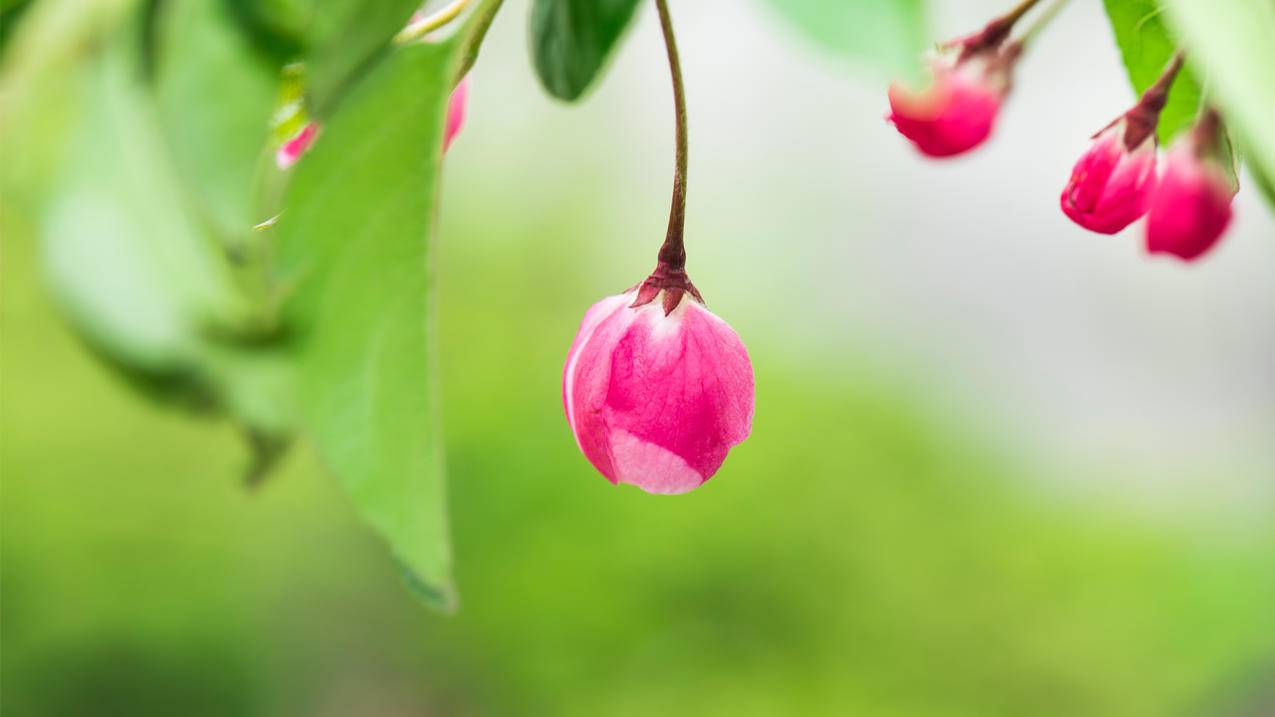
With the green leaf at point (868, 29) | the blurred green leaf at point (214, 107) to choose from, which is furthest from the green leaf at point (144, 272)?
the green leaf at point (868, 29)

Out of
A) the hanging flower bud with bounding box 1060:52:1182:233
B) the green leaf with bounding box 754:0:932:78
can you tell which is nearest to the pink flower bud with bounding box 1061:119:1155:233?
the hanging flower bud with bounding box 1060:52:1182:233

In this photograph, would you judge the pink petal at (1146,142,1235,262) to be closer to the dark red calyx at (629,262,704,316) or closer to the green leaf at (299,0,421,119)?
the dark red calyx at (629,262,704,316)

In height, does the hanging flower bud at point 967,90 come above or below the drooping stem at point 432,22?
below

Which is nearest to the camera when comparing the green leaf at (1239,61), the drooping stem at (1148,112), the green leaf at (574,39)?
the green leaf at (1239,61)

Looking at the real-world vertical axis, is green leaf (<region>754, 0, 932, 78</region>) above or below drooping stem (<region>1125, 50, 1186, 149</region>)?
above

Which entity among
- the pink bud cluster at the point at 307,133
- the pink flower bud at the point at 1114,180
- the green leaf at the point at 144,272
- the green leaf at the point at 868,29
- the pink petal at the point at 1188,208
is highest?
the green leaf at the point at 868,29

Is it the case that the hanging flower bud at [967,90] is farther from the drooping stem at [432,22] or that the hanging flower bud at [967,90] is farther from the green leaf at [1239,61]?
the green leaf at [1239,61]

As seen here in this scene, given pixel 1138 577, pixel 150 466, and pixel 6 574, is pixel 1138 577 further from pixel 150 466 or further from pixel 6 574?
pixel 6 574
